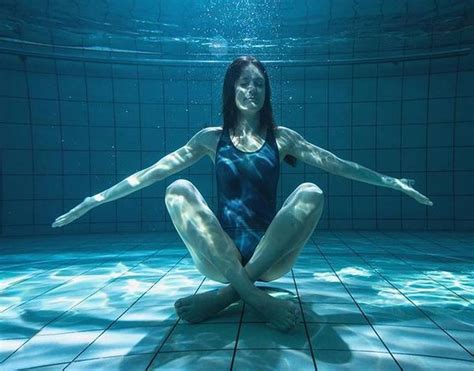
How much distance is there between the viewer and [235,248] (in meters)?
2.01

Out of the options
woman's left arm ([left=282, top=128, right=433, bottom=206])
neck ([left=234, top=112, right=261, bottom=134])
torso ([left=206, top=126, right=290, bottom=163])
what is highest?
neck ([left=234, top=112, right=261, bottom=134])

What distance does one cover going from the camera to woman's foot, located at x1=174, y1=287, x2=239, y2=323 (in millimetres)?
2014

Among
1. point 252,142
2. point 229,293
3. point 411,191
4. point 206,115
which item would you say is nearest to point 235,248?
point 229,293

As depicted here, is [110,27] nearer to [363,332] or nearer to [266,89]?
[266,89]

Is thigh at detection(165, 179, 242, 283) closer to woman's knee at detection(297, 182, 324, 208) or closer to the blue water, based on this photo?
woman's knee at detection(297, 182, 324, 208)

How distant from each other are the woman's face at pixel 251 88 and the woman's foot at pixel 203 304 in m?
1.06

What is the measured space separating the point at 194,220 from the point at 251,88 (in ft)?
2.80

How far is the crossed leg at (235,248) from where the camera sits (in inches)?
75.0

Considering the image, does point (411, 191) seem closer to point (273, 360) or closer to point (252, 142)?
point (252, 142)

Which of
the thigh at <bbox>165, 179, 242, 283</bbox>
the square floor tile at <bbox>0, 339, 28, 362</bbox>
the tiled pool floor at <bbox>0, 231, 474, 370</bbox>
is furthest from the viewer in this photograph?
the thigh at <bbox>165, 179, 242, 283</bbox>

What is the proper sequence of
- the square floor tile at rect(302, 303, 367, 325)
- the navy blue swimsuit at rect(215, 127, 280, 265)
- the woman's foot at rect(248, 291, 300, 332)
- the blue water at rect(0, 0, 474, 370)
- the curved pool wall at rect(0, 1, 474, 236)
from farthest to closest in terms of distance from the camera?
1. the curved pool wall at rect(0, 1, 474, 236)
2. the blue water at rect(0, 0, 474, 370)
3. the navy blue swimsuit at rect(215, 127, 280, 265)
4. the square floor tile at rect(302, 303, 367, 325)
5. the woman's foot at rect(248, 291, 300, 332)

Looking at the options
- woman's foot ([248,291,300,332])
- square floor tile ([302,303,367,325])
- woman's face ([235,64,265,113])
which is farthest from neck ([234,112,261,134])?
square floor tile ([302,303,367,325])

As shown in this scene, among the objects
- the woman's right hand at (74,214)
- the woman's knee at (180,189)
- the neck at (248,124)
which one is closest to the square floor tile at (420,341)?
the woman's knee at (180,189)

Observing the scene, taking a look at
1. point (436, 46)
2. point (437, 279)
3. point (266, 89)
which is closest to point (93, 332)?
point (266, 89)
